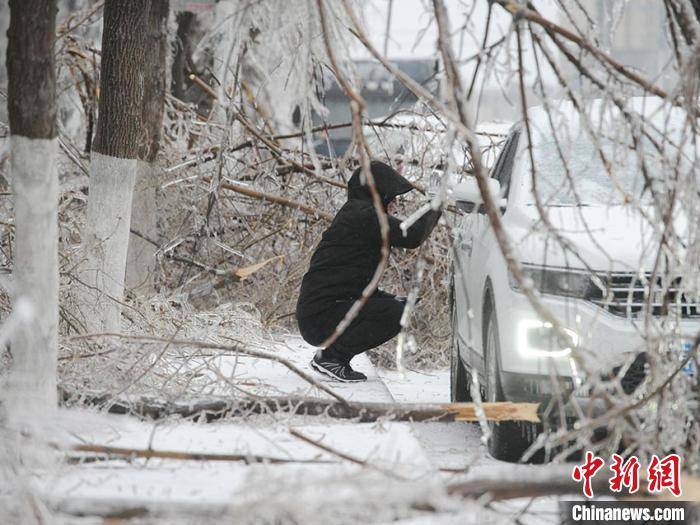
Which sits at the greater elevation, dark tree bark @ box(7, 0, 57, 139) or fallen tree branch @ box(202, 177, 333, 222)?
dark tree bark @ box(7, 0, 57, 139)

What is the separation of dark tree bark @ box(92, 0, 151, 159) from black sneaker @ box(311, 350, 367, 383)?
6.15 feet

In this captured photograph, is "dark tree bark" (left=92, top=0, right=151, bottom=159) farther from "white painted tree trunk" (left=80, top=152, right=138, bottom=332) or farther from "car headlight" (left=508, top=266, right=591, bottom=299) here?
"car headlight" (left=508, top=266, right=591, bottom=299)

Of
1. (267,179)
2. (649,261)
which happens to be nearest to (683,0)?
(649,261)

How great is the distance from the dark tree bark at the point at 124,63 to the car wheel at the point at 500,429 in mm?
2829

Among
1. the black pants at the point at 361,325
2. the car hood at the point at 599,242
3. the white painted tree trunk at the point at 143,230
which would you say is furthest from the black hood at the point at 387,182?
the white painted tree trunk at the point at 143,230

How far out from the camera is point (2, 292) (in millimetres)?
6371

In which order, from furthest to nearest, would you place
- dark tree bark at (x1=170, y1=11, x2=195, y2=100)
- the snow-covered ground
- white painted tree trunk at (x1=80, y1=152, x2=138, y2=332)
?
dark tree bark at (x1=170, y1=11, x2=195, y2=100)
white painted tree trunk at (x1=80, y1=152, x2=138, y2=332)
the snow-covered ground

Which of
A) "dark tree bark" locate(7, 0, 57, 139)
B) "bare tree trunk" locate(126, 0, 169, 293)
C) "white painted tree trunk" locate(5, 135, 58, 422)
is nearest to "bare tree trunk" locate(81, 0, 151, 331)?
"bare tree trunk" locate(126, 0, 169, 293)

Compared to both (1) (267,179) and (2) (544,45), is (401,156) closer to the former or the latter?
(1) (267,179)

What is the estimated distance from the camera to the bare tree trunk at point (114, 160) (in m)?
6.93

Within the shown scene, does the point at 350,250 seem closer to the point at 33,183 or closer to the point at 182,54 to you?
the point at 33,183

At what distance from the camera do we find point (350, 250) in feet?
24.7

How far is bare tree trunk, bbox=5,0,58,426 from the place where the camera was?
443 centimetres

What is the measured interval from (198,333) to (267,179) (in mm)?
2000
